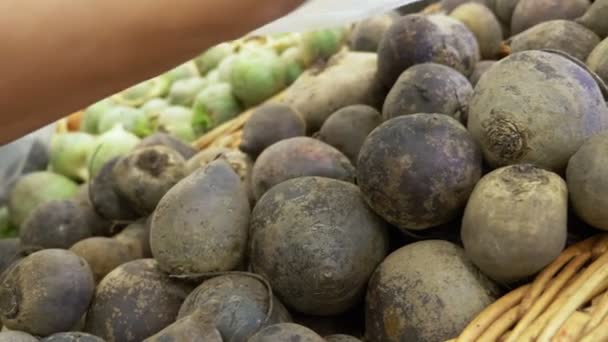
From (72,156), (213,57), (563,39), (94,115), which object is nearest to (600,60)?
(563,39)

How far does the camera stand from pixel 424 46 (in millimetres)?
1309

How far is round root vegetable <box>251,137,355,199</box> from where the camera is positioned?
1190mm

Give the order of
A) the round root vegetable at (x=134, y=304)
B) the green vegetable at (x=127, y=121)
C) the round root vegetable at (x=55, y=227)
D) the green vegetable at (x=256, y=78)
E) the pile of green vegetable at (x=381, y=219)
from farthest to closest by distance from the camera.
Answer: the green vegetable at (x=127, y=121) → the green vegetable at (x=256, y=78) → the round root vegetable at (x=55, y=227) → the round root vegetable at (x=134, y=304) → the pile of green vegetable at (x=381, y=219)

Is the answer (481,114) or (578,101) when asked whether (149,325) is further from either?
(578,101)

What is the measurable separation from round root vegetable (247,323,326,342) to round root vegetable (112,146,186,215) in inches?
21.5

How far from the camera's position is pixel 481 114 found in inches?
38.9

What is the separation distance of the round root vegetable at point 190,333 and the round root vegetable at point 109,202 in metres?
0.60

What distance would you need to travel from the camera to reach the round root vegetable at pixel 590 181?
865 millimetres

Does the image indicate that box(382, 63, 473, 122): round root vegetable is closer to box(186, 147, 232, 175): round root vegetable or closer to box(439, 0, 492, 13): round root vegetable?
box(186, 147, 232, 175): round root vegetable

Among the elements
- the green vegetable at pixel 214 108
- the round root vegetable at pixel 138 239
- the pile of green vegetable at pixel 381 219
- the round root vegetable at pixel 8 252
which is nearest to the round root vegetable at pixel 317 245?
the pile of green vegetable at pixel 381 219

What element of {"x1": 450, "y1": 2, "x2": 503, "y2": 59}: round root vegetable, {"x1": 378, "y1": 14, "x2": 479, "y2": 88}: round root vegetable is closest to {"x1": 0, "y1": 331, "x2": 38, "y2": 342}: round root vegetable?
Answer: {"x1": 378, "y1": 14, "x2": 479, "y2": 88}: round root vegetable

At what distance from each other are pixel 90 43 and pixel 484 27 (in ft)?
3.19

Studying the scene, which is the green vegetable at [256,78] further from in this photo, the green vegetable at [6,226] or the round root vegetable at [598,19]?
the round root vegetable at [598,19]

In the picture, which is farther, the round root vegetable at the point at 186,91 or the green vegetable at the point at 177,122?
the round root vegetable at the point at 186,91
